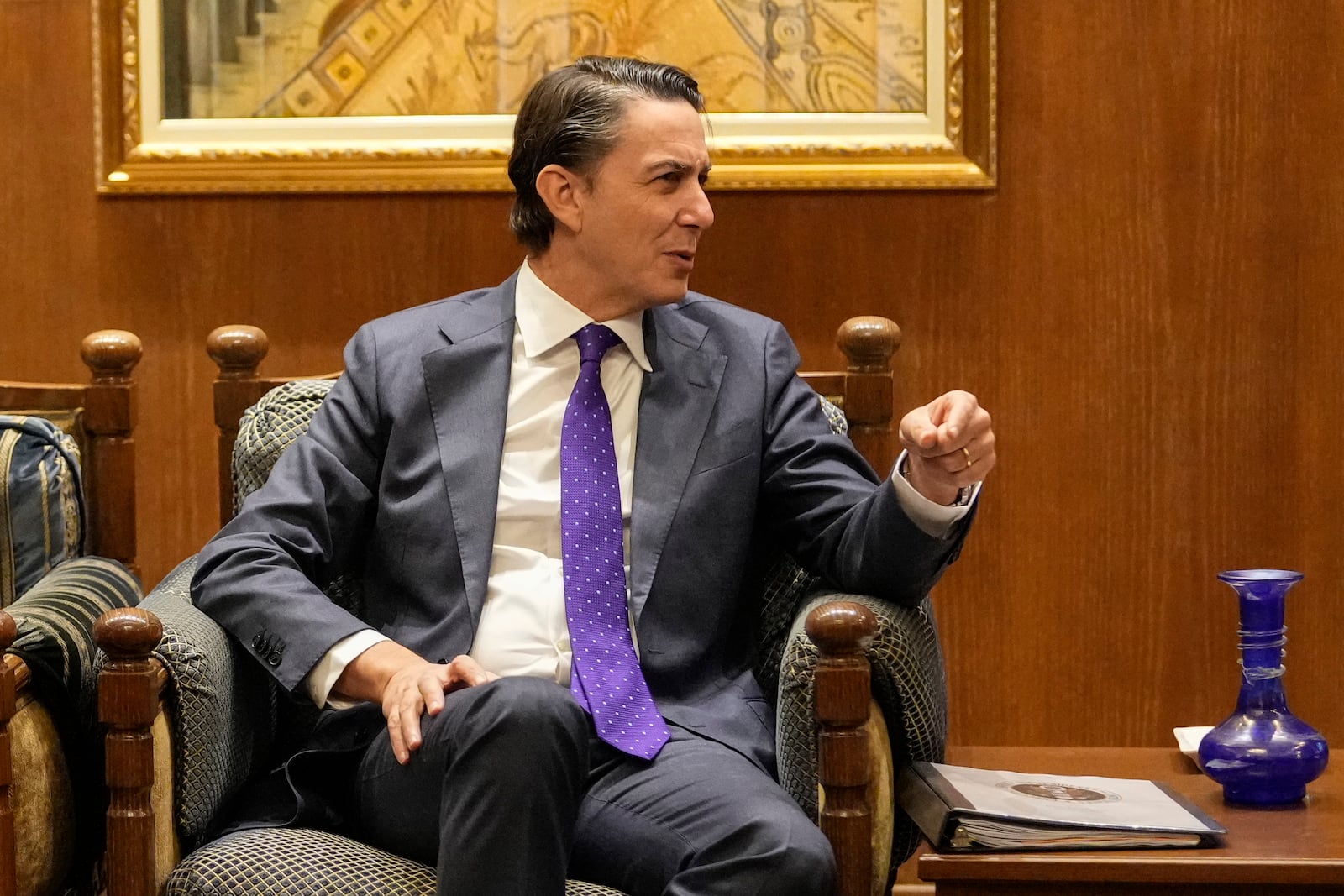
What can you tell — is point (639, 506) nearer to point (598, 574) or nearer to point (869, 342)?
point (598, 574)

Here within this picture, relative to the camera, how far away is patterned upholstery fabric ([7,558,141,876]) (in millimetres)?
2014

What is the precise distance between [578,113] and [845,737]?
3.22 ft

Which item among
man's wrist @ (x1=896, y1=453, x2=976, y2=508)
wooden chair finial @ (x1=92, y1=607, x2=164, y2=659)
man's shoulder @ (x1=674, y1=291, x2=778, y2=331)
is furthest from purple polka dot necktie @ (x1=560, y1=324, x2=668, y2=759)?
wooden chair finial @ (x1=92, y1=607, x2=164, y2=659)

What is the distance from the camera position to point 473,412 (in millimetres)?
2242

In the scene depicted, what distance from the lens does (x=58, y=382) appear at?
299 centimetres

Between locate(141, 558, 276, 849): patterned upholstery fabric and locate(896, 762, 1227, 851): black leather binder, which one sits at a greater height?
locate(141, 558, 276, 849): patterned upholstery fabric

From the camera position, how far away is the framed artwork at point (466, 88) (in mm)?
2855

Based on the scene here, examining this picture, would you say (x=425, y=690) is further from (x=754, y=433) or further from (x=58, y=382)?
(x=58, y=382)

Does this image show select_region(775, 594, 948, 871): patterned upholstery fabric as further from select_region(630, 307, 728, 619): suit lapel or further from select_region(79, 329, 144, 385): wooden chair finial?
select_region(79, 329, 144, 385): wooden chair finial

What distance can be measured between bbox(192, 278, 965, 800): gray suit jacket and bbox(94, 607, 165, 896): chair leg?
21 cm

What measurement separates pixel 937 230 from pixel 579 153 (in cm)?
88

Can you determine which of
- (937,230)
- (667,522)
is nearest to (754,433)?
(667,522)

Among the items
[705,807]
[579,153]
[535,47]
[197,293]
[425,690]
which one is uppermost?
[535,47]

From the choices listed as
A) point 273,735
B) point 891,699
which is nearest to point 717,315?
point 891,699
